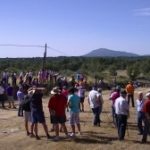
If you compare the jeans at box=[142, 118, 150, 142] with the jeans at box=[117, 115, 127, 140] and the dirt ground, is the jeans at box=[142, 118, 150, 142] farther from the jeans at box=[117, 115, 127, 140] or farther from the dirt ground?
the jeans at box=[117, 115, 127, 140]

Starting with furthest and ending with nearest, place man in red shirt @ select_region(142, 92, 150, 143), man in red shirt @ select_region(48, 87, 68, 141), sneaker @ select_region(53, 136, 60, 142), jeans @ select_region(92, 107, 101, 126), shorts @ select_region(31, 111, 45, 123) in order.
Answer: jeans @ select_region(92, 107, 101, 126) < sneaker @ select_region(53, 136, 60, 142) < shorts @ select_region(31, 111, 45, 123) < man in red shirt @ select_region(48, 87, 68, 141) < man in red shirt @ select_region(142, 92, 150, 143)

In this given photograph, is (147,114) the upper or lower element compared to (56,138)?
upper

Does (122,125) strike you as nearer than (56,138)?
Yes

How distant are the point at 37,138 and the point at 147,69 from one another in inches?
2399

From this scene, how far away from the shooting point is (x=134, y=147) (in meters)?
15.4

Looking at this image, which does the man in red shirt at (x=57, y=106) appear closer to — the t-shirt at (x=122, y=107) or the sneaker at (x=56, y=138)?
the sneaker at (x=56, y=138)

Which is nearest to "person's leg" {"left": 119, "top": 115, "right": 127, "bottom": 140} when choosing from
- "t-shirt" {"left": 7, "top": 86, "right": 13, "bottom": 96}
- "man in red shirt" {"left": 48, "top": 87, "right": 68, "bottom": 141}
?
"man in red shirt" {"left": 48, "top": 87, "right": 68, "bottom": 141}

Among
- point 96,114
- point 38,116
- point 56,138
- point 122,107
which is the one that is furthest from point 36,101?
point 96,114

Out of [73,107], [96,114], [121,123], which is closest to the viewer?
[121,123]

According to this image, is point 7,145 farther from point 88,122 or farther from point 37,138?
point 88,122

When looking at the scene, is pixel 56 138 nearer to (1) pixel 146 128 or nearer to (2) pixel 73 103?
(2) pixel 73 103

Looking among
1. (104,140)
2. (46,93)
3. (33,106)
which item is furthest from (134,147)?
(46,93)

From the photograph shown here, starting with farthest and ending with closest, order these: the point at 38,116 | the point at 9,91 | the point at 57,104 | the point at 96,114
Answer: the point at 9,91 < the point at 96,114 < the point at 38,116 < the point at 57,104

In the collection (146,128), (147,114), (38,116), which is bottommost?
(146,128)
